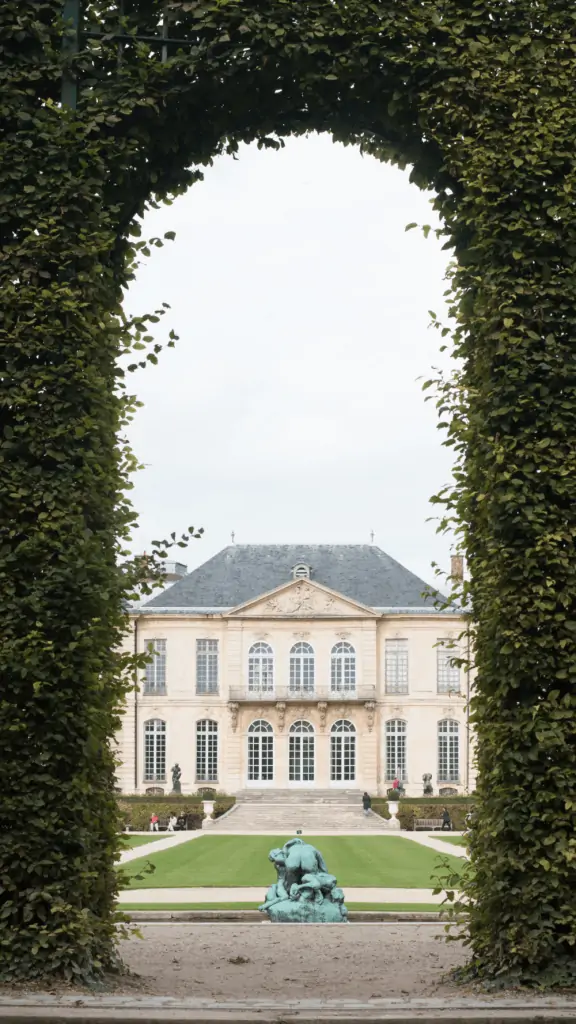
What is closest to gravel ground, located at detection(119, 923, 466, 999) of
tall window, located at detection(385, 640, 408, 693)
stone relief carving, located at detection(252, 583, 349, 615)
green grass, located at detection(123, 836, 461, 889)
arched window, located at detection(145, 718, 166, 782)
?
green grass, located at detection(123, 836, 461, 889)

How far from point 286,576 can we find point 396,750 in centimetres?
907

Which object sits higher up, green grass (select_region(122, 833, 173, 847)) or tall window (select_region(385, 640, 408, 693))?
tall window (select_region(385, 640, 408, 693))

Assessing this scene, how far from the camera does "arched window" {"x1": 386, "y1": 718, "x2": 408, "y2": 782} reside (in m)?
52.1

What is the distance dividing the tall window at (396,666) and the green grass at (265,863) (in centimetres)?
2200

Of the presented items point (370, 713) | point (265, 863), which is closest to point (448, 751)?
point (370, 713)

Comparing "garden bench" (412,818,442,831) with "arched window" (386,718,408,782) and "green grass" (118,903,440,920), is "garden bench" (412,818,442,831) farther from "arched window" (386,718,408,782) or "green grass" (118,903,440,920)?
"green grass" (118,903,440,920)

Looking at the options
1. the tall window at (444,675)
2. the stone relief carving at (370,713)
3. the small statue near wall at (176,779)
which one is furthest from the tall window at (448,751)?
the small statue near wall at (176,779)

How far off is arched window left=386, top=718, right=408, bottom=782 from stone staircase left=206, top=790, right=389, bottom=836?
350 centimetres

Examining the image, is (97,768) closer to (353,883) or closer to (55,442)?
(55,442)

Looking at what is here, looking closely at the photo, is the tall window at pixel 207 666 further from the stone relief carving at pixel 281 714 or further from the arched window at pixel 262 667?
the stone relief carving at pixel 281 714

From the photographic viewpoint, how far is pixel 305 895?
12836 mm

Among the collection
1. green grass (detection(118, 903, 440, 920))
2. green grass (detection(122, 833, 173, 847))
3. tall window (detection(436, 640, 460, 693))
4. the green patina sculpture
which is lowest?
green grass (detection(122, 833, 173, 847))

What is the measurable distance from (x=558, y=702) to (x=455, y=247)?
2979 mm

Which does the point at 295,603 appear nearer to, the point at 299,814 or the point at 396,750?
the point at 396,750
